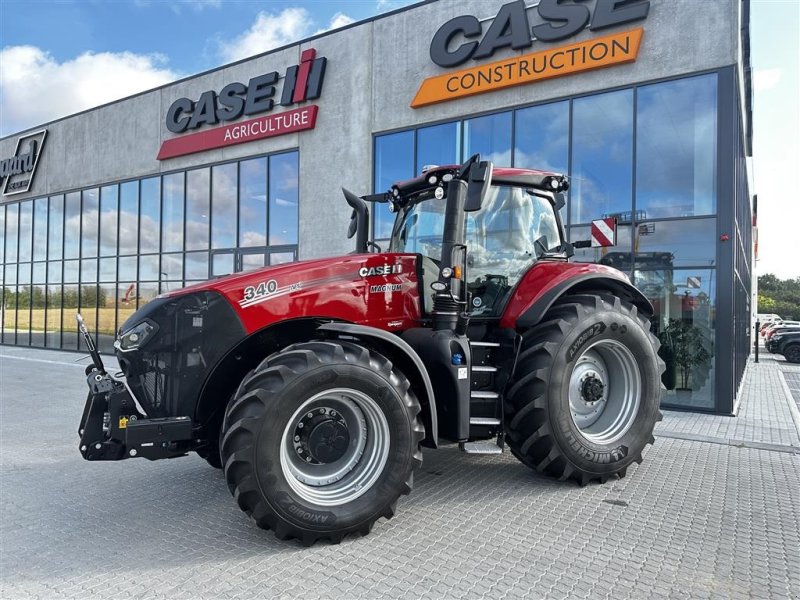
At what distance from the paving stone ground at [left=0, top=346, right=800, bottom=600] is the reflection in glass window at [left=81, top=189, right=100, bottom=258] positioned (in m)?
14.6

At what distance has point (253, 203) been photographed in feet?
48.3

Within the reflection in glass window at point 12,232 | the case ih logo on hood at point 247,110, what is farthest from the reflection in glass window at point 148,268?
the reflection in glass window at point 12,232

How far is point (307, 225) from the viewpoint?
1348cm

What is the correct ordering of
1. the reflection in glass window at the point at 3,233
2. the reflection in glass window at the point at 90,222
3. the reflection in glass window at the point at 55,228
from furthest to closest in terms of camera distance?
1. the reflection in glass window at the point at 3,233
2. the reflection in glass window at the point at 55,228
3. the reflection in glass window at the point at 90,222

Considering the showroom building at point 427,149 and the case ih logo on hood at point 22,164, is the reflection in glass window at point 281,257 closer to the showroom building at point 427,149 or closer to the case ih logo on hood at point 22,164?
the showroom building at point 427,149

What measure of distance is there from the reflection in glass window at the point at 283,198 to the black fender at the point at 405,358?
400 inches

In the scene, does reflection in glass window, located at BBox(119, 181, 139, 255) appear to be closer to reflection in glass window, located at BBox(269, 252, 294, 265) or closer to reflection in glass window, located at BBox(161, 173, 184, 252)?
reflection in glass window, located at BBox(161, 173, 184, 252)

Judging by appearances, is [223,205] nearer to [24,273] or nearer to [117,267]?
[117,267]

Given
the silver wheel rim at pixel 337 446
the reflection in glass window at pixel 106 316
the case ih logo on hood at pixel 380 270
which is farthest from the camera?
the reflection in glass window at pixel 106 316

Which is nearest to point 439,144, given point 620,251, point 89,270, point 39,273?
point 620,251

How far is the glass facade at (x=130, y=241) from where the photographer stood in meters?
14.5

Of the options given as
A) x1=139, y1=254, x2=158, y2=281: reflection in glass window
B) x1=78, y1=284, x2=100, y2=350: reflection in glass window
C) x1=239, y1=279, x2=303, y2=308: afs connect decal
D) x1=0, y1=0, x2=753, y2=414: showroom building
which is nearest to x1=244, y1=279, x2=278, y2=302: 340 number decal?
x1=239, y1=279, x2=303, y2=308: afs connect decal

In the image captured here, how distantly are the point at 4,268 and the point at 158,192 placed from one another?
1040cm

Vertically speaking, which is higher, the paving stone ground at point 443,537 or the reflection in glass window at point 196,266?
the reflection in glass window at point 196,266
